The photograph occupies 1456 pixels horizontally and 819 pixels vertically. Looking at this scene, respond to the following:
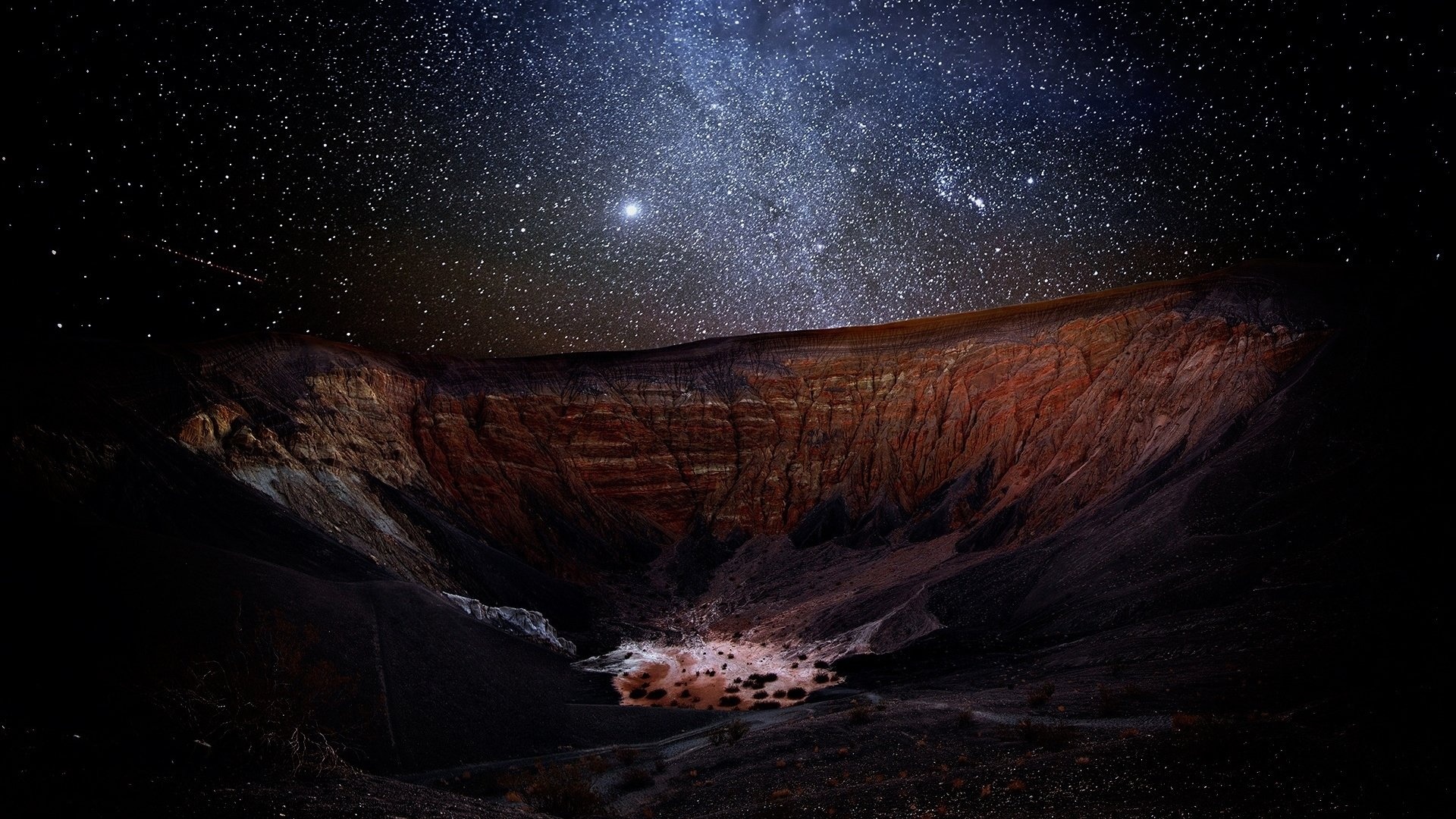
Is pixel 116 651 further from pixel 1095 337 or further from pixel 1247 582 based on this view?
pixel 1095 337

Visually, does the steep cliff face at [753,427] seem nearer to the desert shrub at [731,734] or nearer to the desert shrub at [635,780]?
the desert shrub at [731,734]

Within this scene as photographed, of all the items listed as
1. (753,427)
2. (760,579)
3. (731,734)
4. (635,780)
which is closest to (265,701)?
(635,780)

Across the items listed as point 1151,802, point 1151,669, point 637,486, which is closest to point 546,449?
point 637,486

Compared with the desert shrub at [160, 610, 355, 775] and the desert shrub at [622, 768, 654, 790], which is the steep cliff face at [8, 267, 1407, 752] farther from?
the desert shrub at [622, 768, 654, 790]

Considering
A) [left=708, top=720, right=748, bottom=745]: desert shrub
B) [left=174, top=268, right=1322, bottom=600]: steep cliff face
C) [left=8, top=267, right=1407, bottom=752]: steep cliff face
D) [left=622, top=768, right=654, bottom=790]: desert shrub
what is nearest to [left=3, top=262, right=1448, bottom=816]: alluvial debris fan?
[left=622, top=768, right=654, bottom=790]: desert shrub

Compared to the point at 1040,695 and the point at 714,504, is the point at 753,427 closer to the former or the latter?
the point at 714,504

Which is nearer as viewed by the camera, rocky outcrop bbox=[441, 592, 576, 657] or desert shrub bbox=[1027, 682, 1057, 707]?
desert shrub bbox=[1027, 682, 1057, 707]

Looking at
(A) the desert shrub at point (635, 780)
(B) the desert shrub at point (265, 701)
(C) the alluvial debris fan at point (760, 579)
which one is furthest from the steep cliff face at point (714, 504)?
(A) the desert shrub at point (635, 780)
